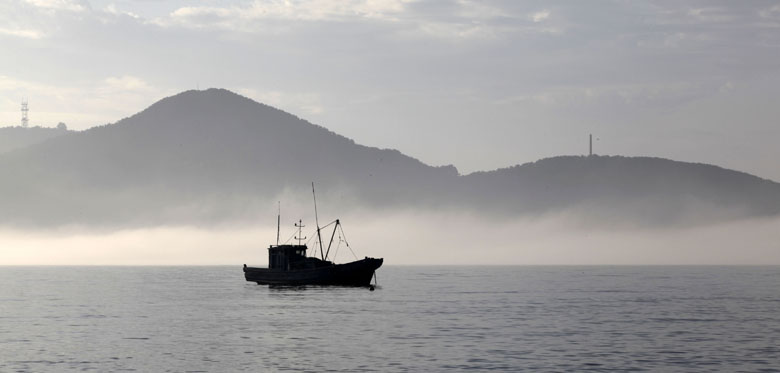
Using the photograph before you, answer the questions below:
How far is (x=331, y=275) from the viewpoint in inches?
6127

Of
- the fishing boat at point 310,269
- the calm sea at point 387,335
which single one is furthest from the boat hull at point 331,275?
the calm sea at point 387,335

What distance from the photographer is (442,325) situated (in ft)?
294

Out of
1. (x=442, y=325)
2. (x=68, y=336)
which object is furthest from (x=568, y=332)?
(x=68, y=336)

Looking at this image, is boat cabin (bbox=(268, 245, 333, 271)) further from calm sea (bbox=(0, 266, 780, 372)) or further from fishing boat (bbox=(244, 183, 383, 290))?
calm sea (bbox=(0, 266, 780, 372))

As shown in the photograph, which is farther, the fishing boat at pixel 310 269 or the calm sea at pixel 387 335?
the fishing boat at pixel 310 269

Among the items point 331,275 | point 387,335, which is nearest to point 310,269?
point 331,275

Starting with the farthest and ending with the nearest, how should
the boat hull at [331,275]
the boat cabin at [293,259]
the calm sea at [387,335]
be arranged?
1. the boat cabin at [293,259]
2. the boat hull at [331,275]
3. the calm sea at [387,335]

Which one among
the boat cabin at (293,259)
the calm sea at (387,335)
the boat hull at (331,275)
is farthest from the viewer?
the boat cabin at (293,259)

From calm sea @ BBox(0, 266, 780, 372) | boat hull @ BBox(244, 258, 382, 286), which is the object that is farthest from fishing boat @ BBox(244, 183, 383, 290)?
calm sea @ BBox(0, 266, 780, 372)

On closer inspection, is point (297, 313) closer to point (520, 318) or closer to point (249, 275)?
point (520, 318)

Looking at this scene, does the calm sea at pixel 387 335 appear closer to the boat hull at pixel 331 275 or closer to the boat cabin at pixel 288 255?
the boat hull at pixel 331 275

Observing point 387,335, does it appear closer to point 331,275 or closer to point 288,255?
point 331,275

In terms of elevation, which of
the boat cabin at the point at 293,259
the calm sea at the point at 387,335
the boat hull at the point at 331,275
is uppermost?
the boat cabin at the point at 293,259

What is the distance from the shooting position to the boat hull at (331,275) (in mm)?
154625
